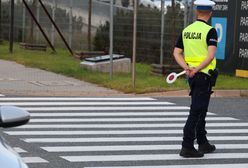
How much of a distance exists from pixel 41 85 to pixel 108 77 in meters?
2.04

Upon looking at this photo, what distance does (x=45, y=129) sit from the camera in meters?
10.9

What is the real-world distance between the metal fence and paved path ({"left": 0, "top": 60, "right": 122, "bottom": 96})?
14.5 feet

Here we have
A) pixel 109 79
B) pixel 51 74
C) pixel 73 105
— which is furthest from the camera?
pixel 51 74

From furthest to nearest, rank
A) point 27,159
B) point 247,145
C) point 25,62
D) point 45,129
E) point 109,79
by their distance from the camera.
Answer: point 25,62 → point 109,79 → point 45,129 → point 247,145 → point 27,159

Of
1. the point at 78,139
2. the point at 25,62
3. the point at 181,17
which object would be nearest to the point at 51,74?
Answer: the point at 25,62

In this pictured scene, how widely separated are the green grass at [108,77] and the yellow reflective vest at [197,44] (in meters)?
7.07

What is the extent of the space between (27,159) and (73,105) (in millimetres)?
5398

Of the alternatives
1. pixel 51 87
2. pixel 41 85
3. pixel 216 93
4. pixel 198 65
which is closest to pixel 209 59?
pixel 198 65

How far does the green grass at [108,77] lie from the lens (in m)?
16.5

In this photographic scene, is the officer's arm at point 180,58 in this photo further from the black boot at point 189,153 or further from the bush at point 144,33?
the bush at point 144,33

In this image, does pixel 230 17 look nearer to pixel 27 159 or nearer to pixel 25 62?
pixel 25 62

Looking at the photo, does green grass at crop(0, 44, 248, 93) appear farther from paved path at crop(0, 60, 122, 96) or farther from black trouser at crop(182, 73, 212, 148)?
black trouser at crop(182, 73, 212, 148)

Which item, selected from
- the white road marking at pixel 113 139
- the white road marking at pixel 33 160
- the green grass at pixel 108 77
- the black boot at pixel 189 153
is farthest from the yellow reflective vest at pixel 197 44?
the green grass at pixel 108 77

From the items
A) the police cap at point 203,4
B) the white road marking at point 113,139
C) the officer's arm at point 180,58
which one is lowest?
the white road marking at point 113,139
